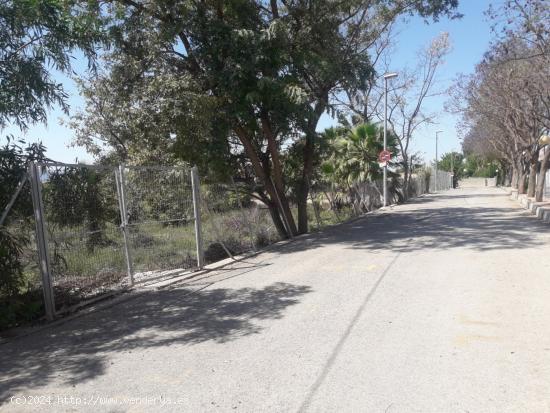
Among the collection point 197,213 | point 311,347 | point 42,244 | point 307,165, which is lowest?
point 311,347

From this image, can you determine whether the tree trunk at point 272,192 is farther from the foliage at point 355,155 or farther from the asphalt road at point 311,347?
the foliage at point 355,155

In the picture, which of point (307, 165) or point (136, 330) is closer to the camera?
point (136, 330)

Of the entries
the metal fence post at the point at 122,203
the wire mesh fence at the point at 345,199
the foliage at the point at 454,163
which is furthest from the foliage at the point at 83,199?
the foliage at the point at 454,163

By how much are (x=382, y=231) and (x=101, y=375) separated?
39.2ft

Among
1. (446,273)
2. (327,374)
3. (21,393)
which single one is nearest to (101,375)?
(21,393)

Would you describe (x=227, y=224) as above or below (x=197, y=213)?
below

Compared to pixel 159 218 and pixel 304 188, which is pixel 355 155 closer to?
pixel 304 188

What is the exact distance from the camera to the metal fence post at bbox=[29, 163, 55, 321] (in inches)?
249

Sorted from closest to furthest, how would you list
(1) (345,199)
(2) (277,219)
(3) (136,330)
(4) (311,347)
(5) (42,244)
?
(4) (311,347) < (3) (136,330) < (5) (42,244) < (2) (277,219) < (1) (345,199)

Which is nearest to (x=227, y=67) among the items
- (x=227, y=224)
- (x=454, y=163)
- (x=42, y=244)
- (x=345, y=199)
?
(x=227, y=224)

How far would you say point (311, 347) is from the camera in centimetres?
496

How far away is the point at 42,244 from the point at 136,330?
1.75 meters

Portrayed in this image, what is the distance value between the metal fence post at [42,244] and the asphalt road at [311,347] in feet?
1.31

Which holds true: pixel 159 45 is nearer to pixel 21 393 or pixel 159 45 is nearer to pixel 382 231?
pixel 382 231
